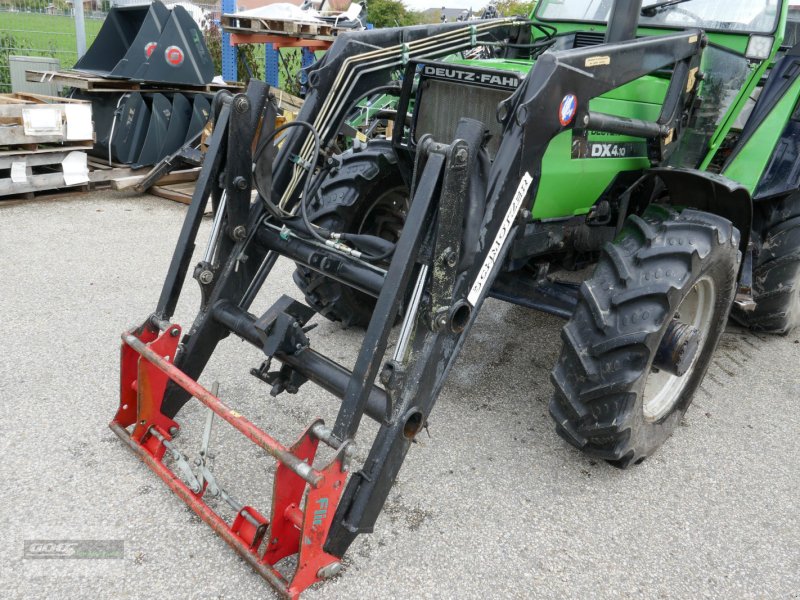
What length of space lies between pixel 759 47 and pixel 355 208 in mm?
2194

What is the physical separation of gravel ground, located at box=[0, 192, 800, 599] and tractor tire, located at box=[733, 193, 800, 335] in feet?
1.01

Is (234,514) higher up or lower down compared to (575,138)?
lower down

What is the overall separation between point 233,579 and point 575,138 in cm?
218

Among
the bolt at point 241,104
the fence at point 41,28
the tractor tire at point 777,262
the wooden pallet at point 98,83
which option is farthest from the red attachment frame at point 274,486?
the fence at point 41,28

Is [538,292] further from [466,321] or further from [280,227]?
[280,227]

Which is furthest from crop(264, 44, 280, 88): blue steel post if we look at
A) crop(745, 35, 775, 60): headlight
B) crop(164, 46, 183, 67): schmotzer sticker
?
crop(745, 35, 775, 60): headlight

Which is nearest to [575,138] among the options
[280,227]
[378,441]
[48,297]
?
[280,227]

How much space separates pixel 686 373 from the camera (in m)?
3.34

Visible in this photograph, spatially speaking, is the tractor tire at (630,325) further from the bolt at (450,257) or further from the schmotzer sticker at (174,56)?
the schmotzer sticker at (174,56)

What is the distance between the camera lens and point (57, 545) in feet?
7.86

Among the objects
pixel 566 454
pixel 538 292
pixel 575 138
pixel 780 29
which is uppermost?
pixel 780 29

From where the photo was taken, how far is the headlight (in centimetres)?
343

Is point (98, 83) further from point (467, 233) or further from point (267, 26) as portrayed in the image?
point (467, 233)

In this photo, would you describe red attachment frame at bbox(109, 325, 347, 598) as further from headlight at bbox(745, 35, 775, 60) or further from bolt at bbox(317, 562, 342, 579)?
headlight at bbox(745, 35, 775, 60)
